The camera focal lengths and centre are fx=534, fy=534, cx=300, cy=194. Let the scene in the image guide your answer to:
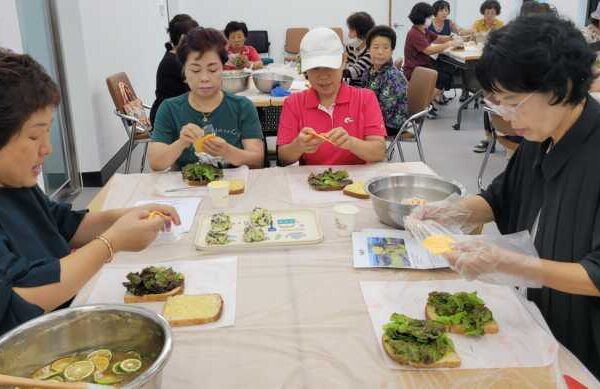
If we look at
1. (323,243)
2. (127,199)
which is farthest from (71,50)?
(323,243)

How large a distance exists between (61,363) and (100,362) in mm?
84

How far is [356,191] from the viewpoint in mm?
2094

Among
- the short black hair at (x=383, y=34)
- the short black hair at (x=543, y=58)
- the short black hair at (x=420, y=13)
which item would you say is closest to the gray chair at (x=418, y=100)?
the short black hair at (x=383, y=34)

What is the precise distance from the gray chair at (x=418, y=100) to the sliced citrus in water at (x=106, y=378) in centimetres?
313

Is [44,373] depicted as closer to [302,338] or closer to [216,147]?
Result: [302,338]

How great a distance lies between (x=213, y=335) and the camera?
123 cm

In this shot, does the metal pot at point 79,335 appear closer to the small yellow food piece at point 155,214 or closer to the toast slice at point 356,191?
the small yellow food piece at point 155,214

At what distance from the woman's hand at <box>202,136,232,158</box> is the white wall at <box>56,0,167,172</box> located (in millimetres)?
2533

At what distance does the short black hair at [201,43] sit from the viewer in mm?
2387

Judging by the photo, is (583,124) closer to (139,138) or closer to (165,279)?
(165,279)

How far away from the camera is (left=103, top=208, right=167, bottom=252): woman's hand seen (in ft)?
4.49

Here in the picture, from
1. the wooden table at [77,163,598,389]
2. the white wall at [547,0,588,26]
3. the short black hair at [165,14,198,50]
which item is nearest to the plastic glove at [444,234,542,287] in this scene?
the wooden table at [77,163,598,389]

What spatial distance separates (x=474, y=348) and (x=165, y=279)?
0.79 m

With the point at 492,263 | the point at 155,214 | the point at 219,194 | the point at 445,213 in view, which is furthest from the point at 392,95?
the point at 492,263
